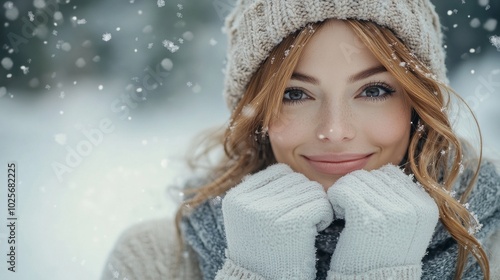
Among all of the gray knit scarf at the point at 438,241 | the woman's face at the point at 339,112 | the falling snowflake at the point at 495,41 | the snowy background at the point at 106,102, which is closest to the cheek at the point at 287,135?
the woman's face at the point at 339,112

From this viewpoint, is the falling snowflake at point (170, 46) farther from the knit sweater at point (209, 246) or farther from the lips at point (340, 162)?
the lips at point (340, 162)

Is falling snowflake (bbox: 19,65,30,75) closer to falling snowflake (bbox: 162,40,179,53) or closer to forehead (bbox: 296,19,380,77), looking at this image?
falling snowflake (bbox: 162,40,179,53)

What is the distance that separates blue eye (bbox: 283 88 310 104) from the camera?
1924 millimetres

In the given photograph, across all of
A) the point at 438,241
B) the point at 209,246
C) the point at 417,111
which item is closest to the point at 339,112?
the point at 417,111

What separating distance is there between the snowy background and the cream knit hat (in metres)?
1.26

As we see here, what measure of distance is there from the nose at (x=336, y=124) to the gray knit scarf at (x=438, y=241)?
32 centimetres

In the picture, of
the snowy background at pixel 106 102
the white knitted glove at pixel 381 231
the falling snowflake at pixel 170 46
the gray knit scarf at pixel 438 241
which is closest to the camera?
the white knitted glove at pixel 381 231

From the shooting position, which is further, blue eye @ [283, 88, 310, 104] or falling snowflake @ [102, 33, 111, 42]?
falling snowflake @ [102, 33, 111, 42]

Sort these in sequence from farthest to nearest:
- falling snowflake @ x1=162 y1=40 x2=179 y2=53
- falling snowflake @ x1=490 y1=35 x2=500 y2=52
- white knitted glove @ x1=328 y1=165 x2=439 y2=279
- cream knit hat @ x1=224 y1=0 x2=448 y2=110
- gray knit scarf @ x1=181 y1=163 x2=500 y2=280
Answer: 1. falling snowflake @ x1=162 y1=40 x2=179 y2=53
2. falling snowflake @ x1=490 y1=35 x2=500 y2=52
3. gray knit scarf @ x1=181 y1=163 x2=500 y2=280
4. cream knit hat @ x1=224 y1=0 x2=448 y2=110
5. white knitted glove @ x1=328 y1=165 x2=439 y2=279

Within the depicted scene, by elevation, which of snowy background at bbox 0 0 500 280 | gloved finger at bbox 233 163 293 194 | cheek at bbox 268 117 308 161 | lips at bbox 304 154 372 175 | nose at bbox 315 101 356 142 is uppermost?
nose at bbox 315 101 356 142

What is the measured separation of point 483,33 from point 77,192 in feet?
9.12

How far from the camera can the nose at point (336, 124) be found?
1.80 meters

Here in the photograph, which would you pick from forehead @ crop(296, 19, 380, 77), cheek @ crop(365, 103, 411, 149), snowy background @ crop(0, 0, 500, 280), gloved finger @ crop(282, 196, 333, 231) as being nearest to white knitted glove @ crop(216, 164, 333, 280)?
gloved finger @ crop(282, 196, 333, 231)

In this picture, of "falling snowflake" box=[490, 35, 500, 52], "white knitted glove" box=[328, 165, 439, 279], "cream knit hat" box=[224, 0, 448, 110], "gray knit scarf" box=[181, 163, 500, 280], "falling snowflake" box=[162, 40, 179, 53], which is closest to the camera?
"white knitted glove" box=[328, 165, 439, 279]
